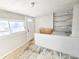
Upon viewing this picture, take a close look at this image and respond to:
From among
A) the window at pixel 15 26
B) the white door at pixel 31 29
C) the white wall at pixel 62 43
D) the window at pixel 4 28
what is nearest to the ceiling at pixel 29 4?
the window at pixel 4 28

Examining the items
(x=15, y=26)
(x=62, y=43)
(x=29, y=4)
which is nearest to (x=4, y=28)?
(x=15, y=26)

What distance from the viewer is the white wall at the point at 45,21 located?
509 cm

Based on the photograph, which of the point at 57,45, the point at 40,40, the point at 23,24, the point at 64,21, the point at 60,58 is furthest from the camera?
the point at 23,24

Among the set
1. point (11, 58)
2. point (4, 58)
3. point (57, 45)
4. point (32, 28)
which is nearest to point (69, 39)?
point (57, 45)

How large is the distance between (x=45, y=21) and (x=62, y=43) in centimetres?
284

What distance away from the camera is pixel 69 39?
2.81 meters

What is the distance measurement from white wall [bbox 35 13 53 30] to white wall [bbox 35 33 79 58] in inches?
64.4

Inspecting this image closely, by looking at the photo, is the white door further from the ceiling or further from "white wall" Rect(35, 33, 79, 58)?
the ceiling

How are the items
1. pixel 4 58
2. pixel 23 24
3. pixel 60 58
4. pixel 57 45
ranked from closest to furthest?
1. pixel 60 58
2. pixel 4 58
3. pixel 57 45
4. pixel 23 24

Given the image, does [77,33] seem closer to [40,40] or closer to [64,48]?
[64,48]

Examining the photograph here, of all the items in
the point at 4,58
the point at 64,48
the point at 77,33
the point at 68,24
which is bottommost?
the point at 4,58

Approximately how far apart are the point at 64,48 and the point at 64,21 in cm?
191

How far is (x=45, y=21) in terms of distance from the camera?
5.54 metres

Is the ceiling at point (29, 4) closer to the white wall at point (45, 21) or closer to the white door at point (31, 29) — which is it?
the white wall at point (45, 21)
